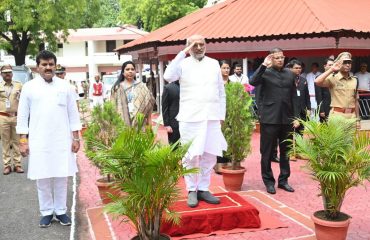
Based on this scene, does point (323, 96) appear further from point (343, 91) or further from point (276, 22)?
point (276, 22)

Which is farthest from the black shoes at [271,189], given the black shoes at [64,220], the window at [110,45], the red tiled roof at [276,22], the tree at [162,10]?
the window at [110,45]

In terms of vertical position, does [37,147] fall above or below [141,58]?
below

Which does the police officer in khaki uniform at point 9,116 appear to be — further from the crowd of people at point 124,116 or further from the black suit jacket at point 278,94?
the black suit jacket at point 278,94

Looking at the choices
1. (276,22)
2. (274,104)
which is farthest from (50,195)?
(276,22)

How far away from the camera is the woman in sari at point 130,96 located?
579 cm

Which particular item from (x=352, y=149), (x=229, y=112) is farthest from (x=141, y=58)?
(x=352, y=149)

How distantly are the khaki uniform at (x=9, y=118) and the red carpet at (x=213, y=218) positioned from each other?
4289mm

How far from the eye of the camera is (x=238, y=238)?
452 cm

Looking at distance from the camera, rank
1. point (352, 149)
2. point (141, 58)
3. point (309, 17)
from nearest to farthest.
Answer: point (352, 149), point (309, 17), point (141, 58)

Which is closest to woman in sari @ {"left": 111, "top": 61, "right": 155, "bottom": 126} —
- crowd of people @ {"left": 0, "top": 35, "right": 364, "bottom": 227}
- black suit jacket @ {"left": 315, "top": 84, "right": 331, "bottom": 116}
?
crowd of people @ {"left": 0, "top": 35, "right": 364, "bottom": 227}

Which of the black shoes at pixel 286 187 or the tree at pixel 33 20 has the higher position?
the tree at pixel 33 20

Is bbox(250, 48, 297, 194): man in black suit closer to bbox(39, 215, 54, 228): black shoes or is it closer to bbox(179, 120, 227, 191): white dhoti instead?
bbox(179, 120, 227, 191): white dhoti

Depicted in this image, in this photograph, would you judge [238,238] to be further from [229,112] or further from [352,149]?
[229,112]

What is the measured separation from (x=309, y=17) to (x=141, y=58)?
798cm
